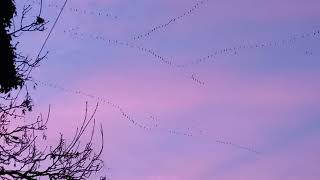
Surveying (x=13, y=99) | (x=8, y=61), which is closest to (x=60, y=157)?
(x=13, y=99)

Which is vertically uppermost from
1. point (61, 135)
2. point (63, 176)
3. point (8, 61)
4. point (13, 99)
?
point (8, 61)

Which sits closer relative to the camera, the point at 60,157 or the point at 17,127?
the point at 60,157

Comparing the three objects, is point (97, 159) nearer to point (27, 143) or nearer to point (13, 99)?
point (27, 143)

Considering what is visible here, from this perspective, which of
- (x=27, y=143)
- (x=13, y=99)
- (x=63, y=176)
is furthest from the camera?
(x=13, y=99)

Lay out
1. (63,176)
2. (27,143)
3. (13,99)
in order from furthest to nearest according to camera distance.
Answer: (13,99) → (27,143) → (63,176)

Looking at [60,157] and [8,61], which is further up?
[8,61]

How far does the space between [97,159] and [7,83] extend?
2.86 m

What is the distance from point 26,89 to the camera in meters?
9.66

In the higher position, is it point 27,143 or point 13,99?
point 13,99

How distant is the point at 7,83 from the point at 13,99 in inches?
21.1

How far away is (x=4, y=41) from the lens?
9484 millimetres

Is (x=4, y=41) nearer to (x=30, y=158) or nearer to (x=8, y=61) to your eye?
(x=8, y=61)

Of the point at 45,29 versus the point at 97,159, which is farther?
the point at 45,29

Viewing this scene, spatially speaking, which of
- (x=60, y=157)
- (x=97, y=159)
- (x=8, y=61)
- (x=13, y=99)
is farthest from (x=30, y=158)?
(x=8, y=61)
